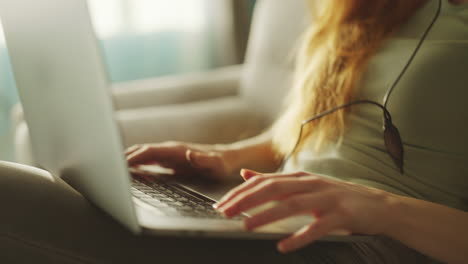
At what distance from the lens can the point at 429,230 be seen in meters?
0.53

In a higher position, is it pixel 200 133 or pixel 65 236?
pixel 65 236

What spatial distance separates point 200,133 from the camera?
3.94 ft

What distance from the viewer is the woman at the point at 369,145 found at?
513 mm

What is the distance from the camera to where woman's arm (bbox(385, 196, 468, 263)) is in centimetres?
53

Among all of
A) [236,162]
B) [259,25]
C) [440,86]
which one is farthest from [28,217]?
[259,25]

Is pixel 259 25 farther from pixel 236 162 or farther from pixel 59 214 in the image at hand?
pixel 59 214

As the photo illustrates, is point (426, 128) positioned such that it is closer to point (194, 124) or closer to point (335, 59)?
point (335, 59)

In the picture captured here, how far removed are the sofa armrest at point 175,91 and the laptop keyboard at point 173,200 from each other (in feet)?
2.25

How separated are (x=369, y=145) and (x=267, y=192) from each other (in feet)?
1.00

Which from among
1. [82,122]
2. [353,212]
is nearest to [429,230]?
[353,212]

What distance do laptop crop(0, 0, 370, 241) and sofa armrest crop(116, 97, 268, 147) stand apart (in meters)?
0.47

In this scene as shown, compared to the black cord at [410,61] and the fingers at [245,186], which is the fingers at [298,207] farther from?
the black cord at [410,61]

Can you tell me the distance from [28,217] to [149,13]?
5.72 ft

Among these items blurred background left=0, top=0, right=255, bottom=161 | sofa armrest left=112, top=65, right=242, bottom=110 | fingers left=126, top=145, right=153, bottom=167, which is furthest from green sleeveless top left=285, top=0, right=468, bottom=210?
blurred background left=0, top=0, right=255, bottom=161
